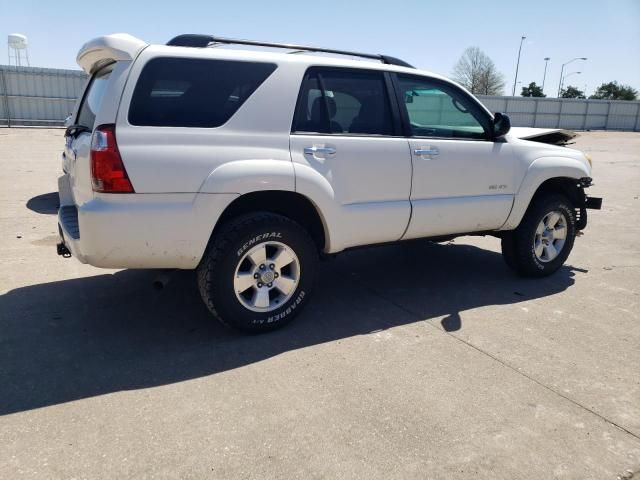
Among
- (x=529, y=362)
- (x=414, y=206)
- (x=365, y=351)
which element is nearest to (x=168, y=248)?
(x=365, y=351)

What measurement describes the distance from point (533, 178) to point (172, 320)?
3.48m

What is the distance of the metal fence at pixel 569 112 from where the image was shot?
41.0 metres

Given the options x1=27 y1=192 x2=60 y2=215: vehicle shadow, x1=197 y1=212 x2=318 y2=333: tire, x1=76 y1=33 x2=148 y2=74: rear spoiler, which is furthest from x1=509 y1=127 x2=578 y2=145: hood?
x1=27 y1=192 x2=60 y2=215: vehicle shadow

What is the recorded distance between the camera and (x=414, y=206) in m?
4.34

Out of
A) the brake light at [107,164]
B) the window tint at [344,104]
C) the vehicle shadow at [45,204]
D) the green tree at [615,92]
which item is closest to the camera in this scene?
the brake light at [107,164]

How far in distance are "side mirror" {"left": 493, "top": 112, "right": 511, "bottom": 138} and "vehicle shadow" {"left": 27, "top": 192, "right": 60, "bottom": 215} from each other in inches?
236

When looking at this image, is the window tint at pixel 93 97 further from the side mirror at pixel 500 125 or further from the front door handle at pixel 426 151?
the side mirror at pixel 500 125

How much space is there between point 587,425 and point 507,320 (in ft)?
4.79

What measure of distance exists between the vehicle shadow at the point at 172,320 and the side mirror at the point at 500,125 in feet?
4.80

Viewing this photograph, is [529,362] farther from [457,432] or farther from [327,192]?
[327,192]

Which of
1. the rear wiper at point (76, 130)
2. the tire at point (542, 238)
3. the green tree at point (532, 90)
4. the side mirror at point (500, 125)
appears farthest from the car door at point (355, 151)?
the green tree at point (532, 90)

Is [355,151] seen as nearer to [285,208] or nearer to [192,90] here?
[285,208]

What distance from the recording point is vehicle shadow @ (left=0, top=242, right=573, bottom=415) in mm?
3240

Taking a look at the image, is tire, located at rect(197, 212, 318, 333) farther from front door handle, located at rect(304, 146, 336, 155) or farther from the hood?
the hood
